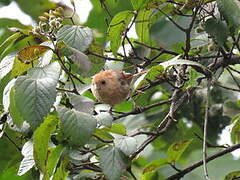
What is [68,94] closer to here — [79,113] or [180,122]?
[79,113]

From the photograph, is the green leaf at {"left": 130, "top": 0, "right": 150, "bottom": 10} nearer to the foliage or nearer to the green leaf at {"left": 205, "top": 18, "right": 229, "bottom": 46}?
the foliage

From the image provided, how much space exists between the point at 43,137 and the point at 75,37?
0.19 metres

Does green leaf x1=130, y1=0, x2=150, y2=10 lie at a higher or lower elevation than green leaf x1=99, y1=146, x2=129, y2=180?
higher

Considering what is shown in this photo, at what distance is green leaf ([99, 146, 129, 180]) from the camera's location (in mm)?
1012

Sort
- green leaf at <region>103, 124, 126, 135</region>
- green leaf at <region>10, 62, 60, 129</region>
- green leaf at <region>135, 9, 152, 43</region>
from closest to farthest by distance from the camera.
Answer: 1. green leaf at <region>10, 62, 60, 129</region>
2. green leaf at <region>103, 124, 126, 135</region>
3. green leaf at <region>135, 9, 152, 43</region>

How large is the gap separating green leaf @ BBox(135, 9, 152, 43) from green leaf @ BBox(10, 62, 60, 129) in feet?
1.33

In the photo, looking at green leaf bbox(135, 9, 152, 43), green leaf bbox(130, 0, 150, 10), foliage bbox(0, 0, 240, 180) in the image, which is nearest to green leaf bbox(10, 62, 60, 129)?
foliage bbox(0, 0, 240, 180)

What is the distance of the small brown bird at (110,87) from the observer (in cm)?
105

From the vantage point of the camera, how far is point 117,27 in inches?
46.5

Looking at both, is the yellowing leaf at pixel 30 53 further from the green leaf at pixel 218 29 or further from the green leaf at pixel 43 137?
the green leaf at pixel 218 29

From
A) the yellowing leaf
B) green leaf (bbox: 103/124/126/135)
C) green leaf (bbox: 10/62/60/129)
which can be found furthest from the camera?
green leaf (bbox: 103/124/126/135)

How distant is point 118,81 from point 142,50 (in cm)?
37

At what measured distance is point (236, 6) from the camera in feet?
3.39

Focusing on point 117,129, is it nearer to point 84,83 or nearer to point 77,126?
point 84,83
